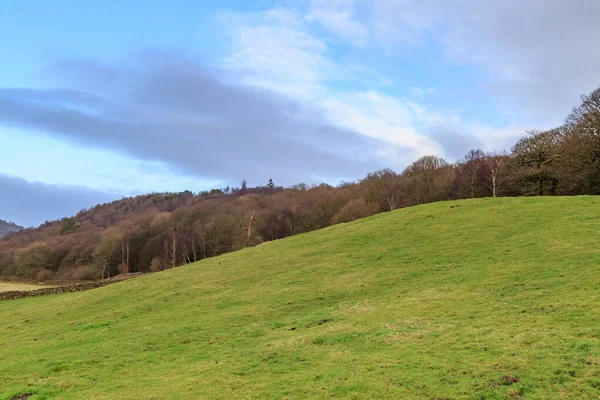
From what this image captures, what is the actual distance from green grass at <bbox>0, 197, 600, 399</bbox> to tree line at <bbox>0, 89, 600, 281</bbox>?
90.9ft

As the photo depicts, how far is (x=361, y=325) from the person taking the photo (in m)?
15.4

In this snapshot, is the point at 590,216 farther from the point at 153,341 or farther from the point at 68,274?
the point at 68,274

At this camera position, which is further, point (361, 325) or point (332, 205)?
point (332, 205)

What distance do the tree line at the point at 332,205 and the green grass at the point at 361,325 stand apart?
90.9ft

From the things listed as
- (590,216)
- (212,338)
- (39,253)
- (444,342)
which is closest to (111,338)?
(212,338)

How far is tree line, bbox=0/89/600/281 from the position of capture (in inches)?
2287

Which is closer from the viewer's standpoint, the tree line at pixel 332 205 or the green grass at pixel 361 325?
the green grass at pixel 361 325

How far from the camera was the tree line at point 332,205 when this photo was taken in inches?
2287

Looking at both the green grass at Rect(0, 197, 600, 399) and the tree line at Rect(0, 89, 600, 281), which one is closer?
the green grass at Rect(0, 197, 600, 399)

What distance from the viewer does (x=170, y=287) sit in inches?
1210

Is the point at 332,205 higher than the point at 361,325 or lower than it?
higher

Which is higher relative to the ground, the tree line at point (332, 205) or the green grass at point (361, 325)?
the tree line at point (332, 205)

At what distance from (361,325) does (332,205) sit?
3770 inches

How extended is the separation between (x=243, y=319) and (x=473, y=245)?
16.3 meters
